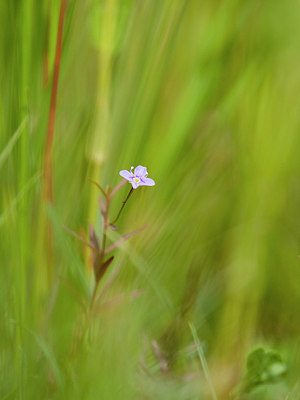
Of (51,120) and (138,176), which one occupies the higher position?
(51,120)

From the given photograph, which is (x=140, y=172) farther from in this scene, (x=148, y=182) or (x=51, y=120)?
(x=51, y=120)

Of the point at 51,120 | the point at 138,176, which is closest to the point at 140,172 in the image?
the point at 138,176

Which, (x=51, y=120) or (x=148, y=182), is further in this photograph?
(x=51, y=120)

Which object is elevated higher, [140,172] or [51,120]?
[51,120]

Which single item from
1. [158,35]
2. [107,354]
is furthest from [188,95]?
[107,354]

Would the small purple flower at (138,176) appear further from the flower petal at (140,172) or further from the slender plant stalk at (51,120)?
the slender plant stalk at (51,120)

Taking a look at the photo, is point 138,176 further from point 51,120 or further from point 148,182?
point 51,120

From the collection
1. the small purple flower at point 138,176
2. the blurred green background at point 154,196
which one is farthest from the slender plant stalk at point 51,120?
the small purple flower at point 138,176

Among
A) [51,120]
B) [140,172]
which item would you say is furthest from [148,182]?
[51,120]
